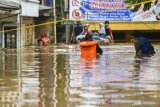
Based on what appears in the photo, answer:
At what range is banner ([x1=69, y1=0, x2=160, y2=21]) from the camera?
132 feet

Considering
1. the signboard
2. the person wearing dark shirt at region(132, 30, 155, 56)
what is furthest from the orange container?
the signboard

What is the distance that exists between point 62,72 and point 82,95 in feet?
14.6

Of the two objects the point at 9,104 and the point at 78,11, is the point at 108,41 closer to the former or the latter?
the point at 78,11

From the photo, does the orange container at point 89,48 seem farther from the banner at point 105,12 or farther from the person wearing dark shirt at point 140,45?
the banner at point 105,12

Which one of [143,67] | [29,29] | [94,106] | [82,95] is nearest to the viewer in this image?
[94,106]

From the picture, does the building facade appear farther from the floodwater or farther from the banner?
the floodwater

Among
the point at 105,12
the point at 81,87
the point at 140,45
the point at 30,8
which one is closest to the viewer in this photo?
the point at 81,87

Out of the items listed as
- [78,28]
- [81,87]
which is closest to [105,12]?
[78,28]

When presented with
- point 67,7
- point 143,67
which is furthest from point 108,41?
point 143,67

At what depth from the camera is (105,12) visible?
41.7 metres

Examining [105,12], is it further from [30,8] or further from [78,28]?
[30,8]

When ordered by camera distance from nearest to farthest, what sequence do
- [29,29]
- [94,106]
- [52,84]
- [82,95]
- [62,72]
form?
[94,106], [82,95], [52,84], [62,72], [29,29]

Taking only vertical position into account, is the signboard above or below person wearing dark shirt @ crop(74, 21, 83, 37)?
above

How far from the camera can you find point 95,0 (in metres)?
41.3
